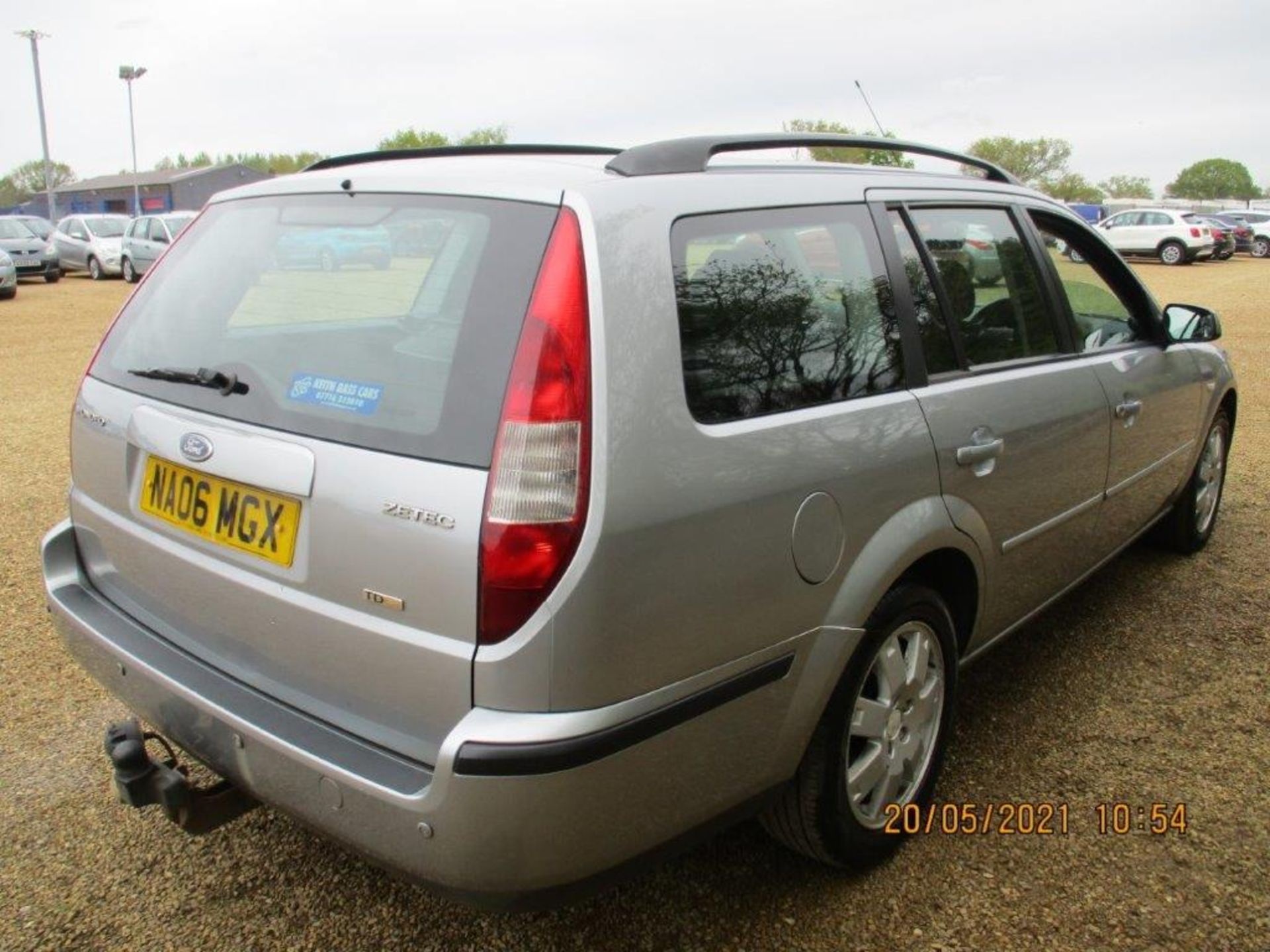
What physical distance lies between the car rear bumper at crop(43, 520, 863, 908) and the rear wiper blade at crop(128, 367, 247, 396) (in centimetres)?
56

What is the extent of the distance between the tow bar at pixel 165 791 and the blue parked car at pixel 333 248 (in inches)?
41.8

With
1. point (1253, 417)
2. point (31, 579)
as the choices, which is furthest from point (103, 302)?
point (1253, 417)

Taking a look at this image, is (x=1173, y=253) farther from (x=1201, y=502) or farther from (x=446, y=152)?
(x=446, y=152)

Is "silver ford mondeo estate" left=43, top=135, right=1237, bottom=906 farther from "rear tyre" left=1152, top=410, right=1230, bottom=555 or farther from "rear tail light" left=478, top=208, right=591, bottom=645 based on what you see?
"rear tyre" left=1152, top=410, right=1230, bottom=555

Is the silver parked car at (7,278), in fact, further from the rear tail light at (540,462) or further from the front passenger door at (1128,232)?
the front passenger door at (1128,232)

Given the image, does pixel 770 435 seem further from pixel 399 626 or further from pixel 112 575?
pixel 112 575

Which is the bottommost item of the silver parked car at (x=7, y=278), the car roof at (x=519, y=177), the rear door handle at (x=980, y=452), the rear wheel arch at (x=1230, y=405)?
the silver parked car at (x=7, y=278)

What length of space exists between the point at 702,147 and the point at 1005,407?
1.13m

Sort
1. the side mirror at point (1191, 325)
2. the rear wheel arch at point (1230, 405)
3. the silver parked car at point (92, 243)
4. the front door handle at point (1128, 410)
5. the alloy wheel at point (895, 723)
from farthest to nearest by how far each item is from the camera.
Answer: the silver parked car at point (92, 243)
the rear wheel arch at point (1230, 405)
the side mirror at point (1191, 325)
the front door handle at point (1128, 410)
the alloy wheel at point (895, 723)

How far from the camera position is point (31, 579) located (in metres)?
4.29

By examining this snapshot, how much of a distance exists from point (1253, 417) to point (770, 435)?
7.67 meters

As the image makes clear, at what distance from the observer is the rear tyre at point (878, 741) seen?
7.38ft

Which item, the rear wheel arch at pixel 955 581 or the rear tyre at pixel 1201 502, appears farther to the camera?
the rear tyre at pixel 1201 502
